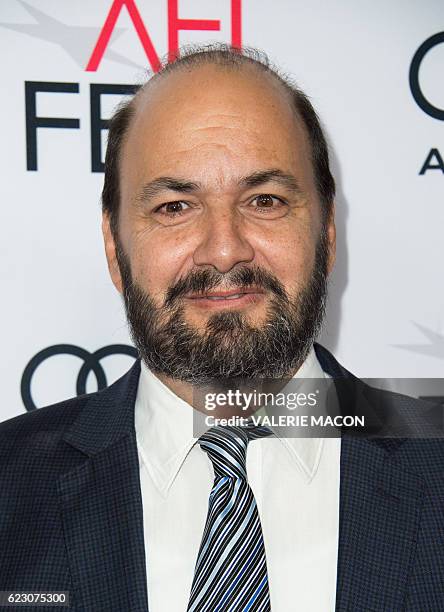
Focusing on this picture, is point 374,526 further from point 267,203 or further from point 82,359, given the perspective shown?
point 82,359

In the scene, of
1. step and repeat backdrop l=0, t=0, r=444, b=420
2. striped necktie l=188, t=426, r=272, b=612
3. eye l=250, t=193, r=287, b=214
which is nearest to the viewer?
striped necktie l=188, t=426, r=272, b=612

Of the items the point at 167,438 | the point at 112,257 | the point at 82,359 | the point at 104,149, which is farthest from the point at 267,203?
the point at 82,359

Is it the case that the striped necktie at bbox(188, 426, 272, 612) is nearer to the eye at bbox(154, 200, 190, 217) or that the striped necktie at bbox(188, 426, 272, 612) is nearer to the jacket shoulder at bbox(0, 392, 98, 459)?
the jacket shoulder at bbox(0, 392, 98, 459)

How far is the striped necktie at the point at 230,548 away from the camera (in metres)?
1.32

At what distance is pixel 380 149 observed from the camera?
2055mm

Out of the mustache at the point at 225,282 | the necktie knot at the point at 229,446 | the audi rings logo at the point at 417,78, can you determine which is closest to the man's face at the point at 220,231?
the mustache at the point at 225,282

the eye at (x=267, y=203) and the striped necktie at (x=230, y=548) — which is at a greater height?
the eye at (x=267, y=203)

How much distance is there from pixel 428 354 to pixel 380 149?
53 centimetres

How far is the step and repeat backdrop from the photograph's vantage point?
1.96 m

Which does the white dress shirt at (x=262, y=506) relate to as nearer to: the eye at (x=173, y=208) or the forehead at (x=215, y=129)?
the eye at (x=173, y=208)

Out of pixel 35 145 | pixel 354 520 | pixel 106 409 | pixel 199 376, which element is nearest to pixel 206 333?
pixel 199 376

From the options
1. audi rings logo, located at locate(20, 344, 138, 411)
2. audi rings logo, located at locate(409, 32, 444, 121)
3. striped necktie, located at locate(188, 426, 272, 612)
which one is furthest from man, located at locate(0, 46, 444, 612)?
audi rings logo, located at locate(409, 32, 444, 121)

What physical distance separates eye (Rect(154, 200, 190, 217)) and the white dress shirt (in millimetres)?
347

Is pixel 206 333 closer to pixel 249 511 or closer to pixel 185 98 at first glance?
pixel 249 511
